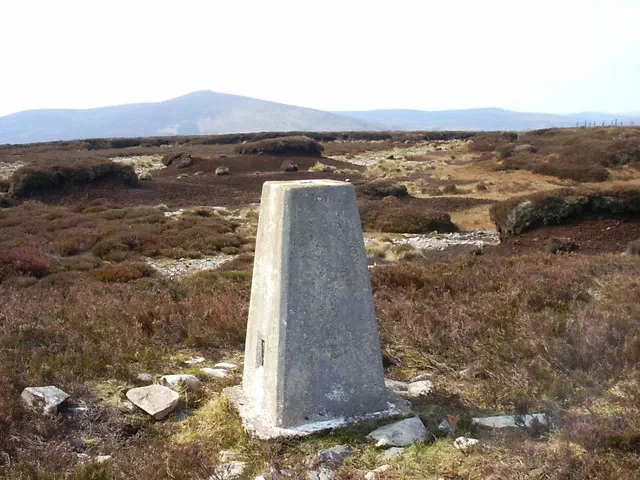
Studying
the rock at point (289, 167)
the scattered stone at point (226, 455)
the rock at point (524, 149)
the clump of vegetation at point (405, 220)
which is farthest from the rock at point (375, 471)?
the rock at point (524, 149)

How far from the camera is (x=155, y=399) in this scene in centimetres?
511

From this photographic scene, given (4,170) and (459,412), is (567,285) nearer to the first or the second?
(459,412)

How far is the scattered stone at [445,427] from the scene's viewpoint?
4.42 meters

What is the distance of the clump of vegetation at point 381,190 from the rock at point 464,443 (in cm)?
2326

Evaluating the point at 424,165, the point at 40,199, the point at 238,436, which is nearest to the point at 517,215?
the point at 238,436

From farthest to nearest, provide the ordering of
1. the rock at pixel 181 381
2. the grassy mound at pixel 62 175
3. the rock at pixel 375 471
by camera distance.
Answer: the grassy mound at pixel 62 175
the rock at pixel 181 381
the rock at pixel 375 471

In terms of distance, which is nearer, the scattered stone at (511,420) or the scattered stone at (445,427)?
the scattered stone at (511,420)

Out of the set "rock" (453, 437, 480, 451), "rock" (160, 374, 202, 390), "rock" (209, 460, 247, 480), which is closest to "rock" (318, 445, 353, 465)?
"rock" (209, 460, 247, 480)

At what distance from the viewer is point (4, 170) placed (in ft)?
139

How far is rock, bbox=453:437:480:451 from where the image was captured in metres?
4.06

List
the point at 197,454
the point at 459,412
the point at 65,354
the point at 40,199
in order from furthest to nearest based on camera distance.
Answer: the point at 40,199
the point at 65,354
the point at 459,412
the point at 197,454

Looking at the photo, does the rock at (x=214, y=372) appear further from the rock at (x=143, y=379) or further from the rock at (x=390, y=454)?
the rock at (x=390, y=454)

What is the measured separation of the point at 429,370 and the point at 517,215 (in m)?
12.5

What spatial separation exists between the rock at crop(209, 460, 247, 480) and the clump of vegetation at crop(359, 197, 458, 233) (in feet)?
56.9
